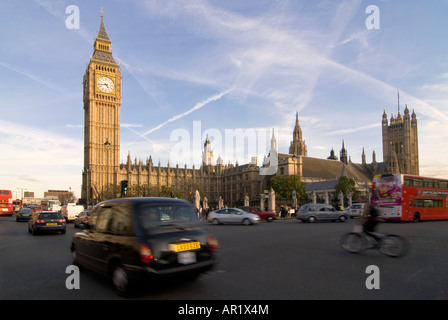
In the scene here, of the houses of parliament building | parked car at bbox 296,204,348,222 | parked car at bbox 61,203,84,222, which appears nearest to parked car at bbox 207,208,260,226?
parked car at bbox 296,204,348,222

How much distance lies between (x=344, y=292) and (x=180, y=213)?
10.5 ft

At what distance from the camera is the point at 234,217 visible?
23.5 m

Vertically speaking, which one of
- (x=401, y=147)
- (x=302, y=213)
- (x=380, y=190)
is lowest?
(x=302, y=213)

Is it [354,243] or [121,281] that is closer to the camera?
[121,281]

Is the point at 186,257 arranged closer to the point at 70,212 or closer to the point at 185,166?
the point at 70,212

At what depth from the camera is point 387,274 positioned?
684cm

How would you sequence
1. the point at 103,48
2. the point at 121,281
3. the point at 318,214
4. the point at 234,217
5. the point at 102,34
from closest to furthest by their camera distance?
the point at 121,281
the point at 234,217
the point at 318,214
the point at 103,48
the point at 102,34

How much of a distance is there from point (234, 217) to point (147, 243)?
18558 mm

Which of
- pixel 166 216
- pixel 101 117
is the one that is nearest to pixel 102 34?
pixel 101 117

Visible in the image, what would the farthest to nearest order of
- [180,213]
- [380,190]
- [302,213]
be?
1. [302,213]
2. [380,190]
3. [180,213]

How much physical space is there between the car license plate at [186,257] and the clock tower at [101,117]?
268 ft

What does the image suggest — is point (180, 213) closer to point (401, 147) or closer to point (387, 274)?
point (387, 274)
